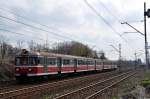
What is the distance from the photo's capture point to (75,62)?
157 feet

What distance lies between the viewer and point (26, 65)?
108 ft

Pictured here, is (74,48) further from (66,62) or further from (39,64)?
(39,64)

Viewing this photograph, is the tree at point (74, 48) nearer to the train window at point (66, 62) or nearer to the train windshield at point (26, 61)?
the train window at point (66, 62)

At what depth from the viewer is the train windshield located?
32825 millimetres

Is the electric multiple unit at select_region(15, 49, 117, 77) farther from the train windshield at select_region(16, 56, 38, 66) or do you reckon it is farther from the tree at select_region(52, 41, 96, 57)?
the tree at select_region(52, 41, 96, 57)

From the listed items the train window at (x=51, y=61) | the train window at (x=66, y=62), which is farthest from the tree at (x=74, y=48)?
the train window at (x=51, y=61)

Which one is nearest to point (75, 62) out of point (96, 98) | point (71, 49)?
point (96, 98)

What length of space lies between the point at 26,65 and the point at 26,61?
40cm

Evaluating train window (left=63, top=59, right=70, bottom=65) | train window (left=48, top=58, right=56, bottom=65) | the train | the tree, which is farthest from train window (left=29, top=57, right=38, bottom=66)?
the tree

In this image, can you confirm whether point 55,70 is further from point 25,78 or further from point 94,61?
point 94,61

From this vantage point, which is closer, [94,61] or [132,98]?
[132,98]

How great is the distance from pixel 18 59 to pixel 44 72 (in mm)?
2800

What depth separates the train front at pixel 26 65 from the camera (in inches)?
1280

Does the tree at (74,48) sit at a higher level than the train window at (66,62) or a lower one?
higher
